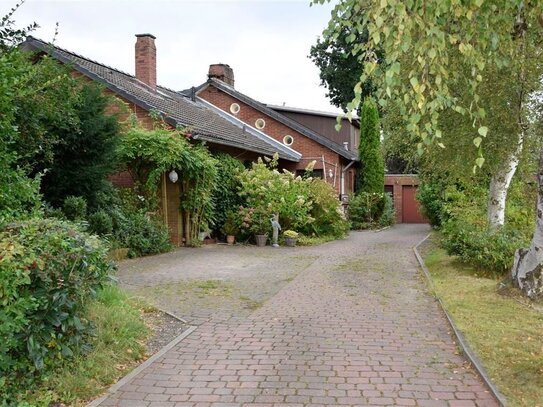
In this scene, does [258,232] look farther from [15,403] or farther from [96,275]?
[15,403]

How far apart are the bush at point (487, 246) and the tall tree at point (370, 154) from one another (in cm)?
1573

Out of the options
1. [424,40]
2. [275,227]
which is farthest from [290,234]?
[424,40]

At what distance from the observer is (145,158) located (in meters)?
13.0

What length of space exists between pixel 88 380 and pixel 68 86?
4.53 meters

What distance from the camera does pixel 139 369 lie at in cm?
484

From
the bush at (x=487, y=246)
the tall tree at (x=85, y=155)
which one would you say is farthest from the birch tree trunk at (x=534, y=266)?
the tall tree at (x=85, y=155)

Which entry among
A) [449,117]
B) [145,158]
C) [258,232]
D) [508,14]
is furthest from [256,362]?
[258,232]

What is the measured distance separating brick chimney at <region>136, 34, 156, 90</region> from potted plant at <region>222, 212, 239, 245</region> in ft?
22.4

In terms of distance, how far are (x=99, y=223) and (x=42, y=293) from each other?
6826mm

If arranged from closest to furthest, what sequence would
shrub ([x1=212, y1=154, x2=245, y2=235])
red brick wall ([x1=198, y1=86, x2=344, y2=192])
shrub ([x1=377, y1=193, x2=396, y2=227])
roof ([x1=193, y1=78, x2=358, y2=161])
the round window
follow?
shrub ([x1=212, y1=154, x2=245, y2=235]) → roof ([x1=193, y1=78, x2=358, y2=161]) → red brick wall ([x1=198, y1=86, x2=344, y2=192]) → the round window → shrub ([x1=377, y1=193, x2=396, y2=227])

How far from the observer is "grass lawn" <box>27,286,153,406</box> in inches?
162

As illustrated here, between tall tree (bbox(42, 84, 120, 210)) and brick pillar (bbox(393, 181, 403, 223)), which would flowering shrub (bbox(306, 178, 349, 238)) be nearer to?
tall tree (bbox(42, 84, 120, 210))

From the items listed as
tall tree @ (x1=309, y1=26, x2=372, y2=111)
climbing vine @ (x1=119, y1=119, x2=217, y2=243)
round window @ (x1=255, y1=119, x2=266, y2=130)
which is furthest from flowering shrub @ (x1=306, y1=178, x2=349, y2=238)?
tall tree @ (x1=309, y1=26, x2=372, y2=111)

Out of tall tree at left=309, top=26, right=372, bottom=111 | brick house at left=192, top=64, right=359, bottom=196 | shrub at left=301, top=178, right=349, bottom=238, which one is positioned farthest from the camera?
tall tree at left=309, top=26, right=372, bottom=111
